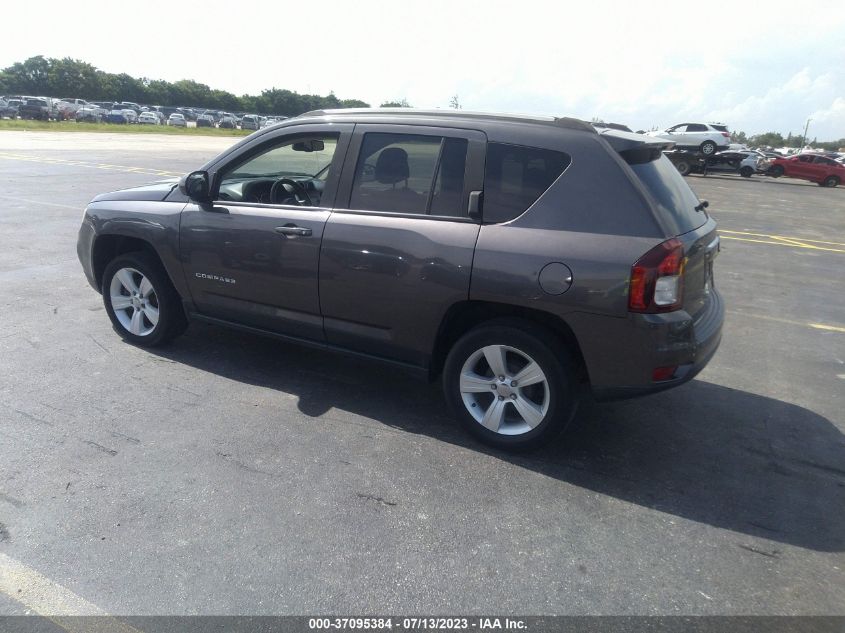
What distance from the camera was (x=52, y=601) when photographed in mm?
2562

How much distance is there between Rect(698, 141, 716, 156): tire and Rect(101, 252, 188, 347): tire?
108 feet

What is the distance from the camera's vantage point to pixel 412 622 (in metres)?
2.52

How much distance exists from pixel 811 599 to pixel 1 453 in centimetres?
405

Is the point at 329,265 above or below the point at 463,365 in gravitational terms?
above

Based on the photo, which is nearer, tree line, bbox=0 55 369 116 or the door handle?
the door handle

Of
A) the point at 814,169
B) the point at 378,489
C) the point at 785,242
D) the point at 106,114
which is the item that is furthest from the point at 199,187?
the point at 106,114

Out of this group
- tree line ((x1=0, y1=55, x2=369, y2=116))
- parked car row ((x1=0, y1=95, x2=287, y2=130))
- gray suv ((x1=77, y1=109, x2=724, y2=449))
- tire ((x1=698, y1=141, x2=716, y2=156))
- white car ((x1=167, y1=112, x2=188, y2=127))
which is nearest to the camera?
gray suv ((x1=77, y1=109, x2=724, y2=449))

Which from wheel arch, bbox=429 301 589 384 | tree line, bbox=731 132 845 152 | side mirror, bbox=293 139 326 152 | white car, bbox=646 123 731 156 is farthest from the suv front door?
tree line, bbox=731 132 845 152

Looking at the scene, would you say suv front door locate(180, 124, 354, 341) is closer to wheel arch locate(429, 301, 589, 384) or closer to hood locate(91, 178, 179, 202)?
hood locate(91, 178, 179, 202)

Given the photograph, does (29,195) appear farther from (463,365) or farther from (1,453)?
(463,365)

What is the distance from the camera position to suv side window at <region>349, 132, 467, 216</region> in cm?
386

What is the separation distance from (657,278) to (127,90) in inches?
3656

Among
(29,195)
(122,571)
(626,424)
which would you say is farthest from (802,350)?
(29,195)

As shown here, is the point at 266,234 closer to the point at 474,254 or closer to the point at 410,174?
the point at 410,174
